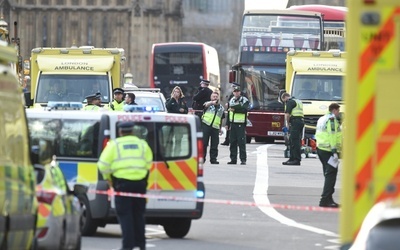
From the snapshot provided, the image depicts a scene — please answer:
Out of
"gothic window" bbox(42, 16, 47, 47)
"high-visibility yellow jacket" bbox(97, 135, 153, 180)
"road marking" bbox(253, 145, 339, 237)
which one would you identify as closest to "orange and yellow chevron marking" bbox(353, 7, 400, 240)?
"high-visibility yellow jacket" bbox(97, 135, 153, 180)

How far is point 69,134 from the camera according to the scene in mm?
20594

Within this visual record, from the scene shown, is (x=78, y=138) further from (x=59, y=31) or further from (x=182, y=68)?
(x=59, y=31)

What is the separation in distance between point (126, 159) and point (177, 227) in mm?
3735

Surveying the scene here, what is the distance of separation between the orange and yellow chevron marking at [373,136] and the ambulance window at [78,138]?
405 inches

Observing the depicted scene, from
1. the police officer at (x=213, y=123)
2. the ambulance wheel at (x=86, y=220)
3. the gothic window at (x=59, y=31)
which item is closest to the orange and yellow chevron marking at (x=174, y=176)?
the ambulance wheel at (x=86, y=220)

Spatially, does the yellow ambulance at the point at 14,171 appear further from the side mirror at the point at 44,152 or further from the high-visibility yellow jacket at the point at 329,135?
the high-visibility yellow jacket at the point at 329,135

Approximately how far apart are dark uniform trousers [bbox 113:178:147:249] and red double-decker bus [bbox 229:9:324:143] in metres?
36.1

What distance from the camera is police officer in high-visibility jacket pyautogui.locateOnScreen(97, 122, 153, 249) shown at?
1697 cm

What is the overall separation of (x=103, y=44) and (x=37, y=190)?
399 ft

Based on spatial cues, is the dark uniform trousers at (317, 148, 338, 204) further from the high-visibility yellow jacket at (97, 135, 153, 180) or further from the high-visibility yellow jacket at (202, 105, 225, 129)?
the high-visibility yellow jacket at (202, 105, 225, 129)

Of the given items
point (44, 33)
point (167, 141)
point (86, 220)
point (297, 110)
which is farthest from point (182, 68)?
point (44, 33)

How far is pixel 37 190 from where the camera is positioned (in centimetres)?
1448

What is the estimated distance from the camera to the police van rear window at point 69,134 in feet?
67.3

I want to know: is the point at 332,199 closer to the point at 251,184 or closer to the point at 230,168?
the point at 251,184
